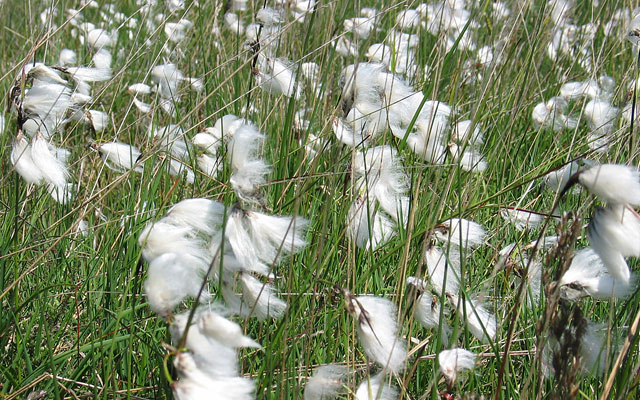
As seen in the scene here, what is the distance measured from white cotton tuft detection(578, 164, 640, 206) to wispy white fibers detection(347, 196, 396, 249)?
20.4 inches

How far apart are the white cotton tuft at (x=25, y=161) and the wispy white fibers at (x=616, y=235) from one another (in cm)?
105

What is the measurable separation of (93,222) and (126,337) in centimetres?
83

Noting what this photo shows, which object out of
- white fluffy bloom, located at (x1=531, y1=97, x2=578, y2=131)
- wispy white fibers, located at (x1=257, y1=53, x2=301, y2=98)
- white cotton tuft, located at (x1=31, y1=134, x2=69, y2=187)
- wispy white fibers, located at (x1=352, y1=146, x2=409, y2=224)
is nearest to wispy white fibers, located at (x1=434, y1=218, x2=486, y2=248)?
wispy white fibers, located at (x1=352, y1=146, x2=409, y2=224)

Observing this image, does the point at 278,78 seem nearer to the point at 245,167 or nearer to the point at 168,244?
the point at 245,167

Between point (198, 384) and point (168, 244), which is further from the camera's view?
point (168, 244)

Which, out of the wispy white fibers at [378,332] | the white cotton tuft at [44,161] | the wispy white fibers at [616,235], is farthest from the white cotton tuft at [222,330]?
the white cotton tuft at [44,161]

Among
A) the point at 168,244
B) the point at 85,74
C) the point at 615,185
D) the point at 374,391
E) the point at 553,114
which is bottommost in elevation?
the point at 374,391

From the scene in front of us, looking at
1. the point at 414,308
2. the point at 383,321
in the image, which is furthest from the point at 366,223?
the point at 383,321

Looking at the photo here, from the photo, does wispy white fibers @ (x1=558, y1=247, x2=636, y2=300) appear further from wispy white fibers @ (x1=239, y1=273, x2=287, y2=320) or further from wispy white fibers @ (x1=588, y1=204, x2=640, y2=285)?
wispy white fibers @ (x1=239, y1=273, x2=287, y2=320)

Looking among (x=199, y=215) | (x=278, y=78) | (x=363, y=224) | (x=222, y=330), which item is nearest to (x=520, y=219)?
(x=363, y=224)

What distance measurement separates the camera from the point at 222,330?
80 centimetres

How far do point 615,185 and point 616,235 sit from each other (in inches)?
2.9

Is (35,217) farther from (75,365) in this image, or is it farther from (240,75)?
(240,75)

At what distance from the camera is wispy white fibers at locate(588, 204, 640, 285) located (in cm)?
90
